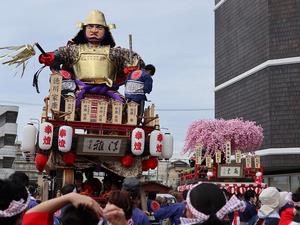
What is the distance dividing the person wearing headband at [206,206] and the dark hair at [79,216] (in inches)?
26.1

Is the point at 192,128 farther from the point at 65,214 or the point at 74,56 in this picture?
the point at 65,214

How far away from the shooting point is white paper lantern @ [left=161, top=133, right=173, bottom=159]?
35.7 ft

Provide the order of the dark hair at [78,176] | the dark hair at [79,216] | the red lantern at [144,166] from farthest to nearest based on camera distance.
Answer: the red lantern at [144,166] → the dark hair at [78,176] → the dark hair at [79,216]

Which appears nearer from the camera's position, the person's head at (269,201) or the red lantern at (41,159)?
the person's head at (269,201)

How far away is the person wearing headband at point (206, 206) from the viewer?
2.65m

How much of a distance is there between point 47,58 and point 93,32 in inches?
50.9

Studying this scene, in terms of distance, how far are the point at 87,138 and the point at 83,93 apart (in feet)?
4.29

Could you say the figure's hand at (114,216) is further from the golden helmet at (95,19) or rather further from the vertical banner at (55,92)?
the golden helmet at (95,19)

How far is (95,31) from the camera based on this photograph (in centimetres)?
1152

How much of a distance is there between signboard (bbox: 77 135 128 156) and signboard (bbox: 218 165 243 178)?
779 centimetres

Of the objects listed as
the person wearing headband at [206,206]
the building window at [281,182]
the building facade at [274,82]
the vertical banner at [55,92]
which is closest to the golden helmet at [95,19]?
the vertical banner at [55,92]

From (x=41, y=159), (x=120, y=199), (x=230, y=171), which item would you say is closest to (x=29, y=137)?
(x=41, y=159)

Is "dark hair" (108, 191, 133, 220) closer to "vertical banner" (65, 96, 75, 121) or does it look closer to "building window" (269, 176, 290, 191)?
"vertical banner" (65, 96, 75, 121)

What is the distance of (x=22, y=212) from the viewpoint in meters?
2.63
